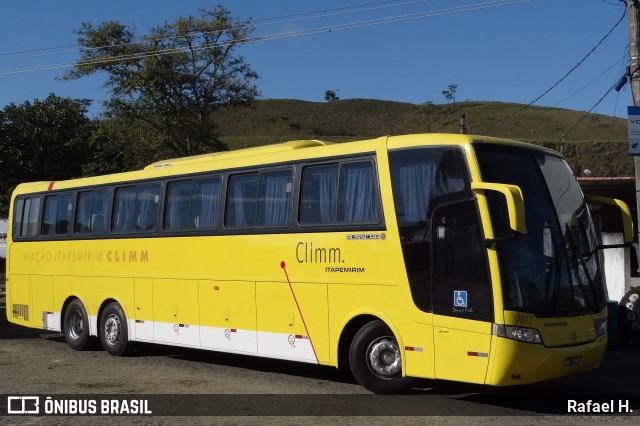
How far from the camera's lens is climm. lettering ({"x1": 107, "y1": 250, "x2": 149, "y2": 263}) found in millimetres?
14172

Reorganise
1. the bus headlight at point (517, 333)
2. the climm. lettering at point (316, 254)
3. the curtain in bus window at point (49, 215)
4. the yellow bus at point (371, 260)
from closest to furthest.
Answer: the bus headlight at point (517, 333) → the yellow bus at point (371, 260) → the climm. lettering at point (316, 254) → the curtain in bus window at point (49, 215)

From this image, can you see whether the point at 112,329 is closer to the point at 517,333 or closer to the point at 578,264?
the point at 517,333

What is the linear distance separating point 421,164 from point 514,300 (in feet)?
6.74

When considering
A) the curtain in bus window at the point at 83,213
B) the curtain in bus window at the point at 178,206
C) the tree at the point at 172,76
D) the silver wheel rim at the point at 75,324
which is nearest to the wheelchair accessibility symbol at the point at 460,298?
the curtain in bus window at the point at 178,206

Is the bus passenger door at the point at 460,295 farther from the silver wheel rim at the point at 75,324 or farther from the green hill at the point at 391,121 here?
the green hill at the point at 391,121

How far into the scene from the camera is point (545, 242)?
9258 millimetres

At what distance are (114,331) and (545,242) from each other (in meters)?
8.62

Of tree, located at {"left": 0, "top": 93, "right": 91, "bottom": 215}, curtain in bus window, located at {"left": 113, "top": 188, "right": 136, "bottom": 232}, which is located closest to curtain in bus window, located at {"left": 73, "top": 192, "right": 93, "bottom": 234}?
curtain in bus window, located at {"left": 113, "top": 188, "right": 136, "bottom": 232}

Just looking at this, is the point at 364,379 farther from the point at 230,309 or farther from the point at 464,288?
the point at 230,309

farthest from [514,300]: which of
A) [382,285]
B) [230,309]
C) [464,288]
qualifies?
[230,309]

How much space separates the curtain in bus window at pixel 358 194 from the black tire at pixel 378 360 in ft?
4.53

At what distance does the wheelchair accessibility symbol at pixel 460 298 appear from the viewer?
30.0 ft

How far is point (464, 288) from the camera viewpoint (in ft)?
30.0

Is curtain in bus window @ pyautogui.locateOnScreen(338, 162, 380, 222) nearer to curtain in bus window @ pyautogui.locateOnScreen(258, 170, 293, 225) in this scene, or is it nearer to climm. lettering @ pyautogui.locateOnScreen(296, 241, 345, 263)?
climm. lettering @ pyautogui.locateOnScreen(296, 241, 345, 263)
